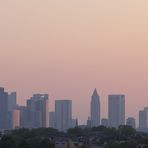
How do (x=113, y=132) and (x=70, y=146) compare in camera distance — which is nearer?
(x=70, y=146)

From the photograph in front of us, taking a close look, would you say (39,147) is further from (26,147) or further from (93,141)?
(93,141)

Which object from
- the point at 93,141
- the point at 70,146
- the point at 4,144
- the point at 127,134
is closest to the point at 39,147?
the point at 4,144

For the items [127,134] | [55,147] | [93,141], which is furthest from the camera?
[127,134]

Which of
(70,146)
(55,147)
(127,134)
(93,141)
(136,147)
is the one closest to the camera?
(70,146)

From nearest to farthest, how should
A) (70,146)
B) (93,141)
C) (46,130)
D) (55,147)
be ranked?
(70,146) < (55,147) < (93,141) < (46,130)

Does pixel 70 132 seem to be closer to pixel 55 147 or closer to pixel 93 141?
A: pixel 93 141

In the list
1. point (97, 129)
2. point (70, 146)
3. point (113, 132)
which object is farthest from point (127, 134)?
point (70, 146)

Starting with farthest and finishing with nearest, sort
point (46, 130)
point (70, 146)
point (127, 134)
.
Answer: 1. point (46, 130)
2. point (127, 134)
3. point (70, 146)

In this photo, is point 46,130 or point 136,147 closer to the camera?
point 136,147
